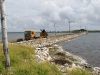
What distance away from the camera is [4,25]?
13.2 m

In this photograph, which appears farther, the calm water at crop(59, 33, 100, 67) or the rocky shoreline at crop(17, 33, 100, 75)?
the calm water at crop(59, 33, 100, 67)

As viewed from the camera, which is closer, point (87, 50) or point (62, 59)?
point (62, 59)

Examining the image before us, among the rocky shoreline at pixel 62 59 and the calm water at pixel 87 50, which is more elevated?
the rocky shoreline at pixel 62 59

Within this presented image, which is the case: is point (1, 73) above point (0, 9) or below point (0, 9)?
below

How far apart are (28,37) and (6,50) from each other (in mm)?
52172

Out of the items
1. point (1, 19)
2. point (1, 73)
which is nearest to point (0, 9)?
point (1, 19)

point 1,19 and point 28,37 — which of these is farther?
point 28,37

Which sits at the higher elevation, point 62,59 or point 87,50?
point 62,59

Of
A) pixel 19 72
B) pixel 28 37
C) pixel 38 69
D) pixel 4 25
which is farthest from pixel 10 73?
pixel 28 37

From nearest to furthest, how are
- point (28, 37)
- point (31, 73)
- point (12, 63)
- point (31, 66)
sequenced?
point (31, 73) < point (31, 66) < point (12, 63) < point (28, 37)

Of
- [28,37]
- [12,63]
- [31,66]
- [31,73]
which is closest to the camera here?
[31,73]

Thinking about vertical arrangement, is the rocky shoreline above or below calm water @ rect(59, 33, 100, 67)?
above

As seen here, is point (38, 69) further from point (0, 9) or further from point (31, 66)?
point (0, 9)

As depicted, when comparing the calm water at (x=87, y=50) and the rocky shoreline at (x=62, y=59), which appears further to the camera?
the calm water at (x=87, y=50)
